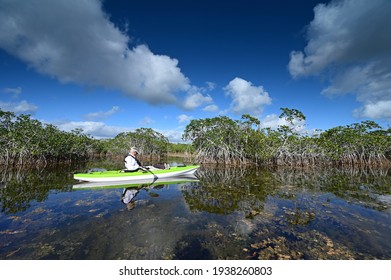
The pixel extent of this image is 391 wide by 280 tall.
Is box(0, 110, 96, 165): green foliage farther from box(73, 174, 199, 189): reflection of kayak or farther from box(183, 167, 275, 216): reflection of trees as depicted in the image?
box(183, 167, 275, 216): reflection of trees

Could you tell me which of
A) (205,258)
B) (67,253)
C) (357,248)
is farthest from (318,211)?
(67,253)

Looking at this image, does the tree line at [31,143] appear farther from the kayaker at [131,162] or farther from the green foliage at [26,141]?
the kayaker at [131,162]

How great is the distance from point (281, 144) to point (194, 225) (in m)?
23.5

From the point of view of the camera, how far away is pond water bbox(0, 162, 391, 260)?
4043 millimetres

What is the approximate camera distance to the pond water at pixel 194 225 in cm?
404

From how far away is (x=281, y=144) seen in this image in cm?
2556

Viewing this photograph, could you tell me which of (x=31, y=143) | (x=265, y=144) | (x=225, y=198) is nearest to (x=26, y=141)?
(x=31, y=143)

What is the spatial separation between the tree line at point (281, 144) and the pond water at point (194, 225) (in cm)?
1638

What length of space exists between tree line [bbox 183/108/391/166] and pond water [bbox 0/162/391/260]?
1638cm

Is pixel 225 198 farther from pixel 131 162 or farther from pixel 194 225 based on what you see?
pixel 131 162

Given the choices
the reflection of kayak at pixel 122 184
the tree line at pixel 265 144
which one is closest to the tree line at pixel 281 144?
the tree line at pixel 265 144

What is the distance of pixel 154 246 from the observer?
424 centimetres
